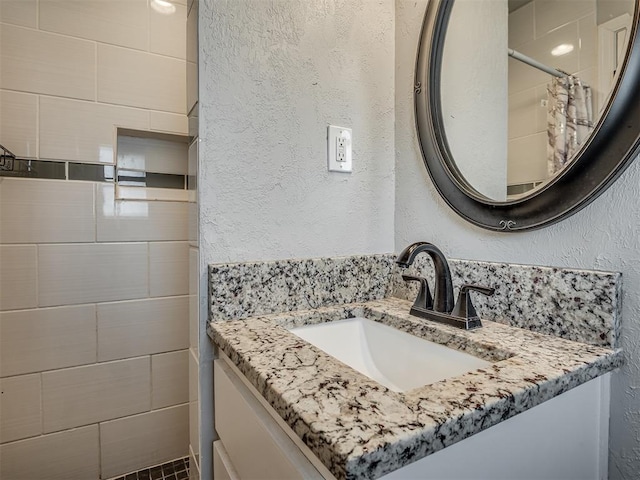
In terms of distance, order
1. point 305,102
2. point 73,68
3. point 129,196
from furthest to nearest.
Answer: point 129,196, point 73,68, point 305,102

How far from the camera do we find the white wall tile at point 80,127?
1.21 meters

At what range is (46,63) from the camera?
47.3 inches

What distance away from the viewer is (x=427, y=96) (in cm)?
86

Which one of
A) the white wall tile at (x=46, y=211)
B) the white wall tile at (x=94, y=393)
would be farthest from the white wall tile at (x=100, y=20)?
the white wall tile at (x=94, y=393)

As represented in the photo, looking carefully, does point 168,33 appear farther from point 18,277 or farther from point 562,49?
point 562,49

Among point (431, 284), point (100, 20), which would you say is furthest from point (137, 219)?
point (431, 284)

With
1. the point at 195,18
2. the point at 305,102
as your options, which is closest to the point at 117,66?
the point at 195,18

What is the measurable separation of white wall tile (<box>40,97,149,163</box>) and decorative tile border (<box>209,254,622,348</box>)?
36.4 inches

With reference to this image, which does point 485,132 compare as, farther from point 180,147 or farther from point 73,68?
point 73,68

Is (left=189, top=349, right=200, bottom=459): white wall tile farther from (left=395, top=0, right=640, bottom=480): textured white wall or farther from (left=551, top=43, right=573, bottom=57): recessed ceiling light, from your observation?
(left=551, top=43, right=573, bottom=57): recessed ceiling light

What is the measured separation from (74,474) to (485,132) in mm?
1797

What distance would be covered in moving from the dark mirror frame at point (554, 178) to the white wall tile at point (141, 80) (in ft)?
3.35

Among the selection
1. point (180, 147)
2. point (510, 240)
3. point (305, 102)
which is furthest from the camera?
point (180, 147)

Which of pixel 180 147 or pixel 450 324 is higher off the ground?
pixel 180 147
